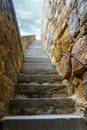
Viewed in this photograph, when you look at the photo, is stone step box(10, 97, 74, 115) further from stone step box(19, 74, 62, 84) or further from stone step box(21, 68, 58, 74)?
stone step box(21, 68, 58, 74)

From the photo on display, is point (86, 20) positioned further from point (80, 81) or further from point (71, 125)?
point (71, 125)

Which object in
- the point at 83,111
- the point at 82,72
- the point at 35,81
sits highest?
the point at 82,72

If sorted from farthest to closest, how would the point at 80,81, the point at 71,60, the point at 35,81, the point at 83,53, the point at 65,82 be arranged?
the point at 35,81 → the point at 65,82 → the point at 71,60 → the point at 80,81 → the point at 83,53

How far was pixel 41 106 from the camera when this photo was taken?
233cm

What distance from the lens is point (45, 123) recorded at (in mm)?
1939

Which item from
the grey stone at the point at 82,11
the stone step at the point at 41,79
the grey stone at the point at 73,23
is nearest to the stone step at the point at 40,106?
the stone step at the point at 41,79

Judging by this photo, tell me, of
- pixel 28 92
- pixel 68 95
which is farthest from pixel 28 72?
pixel 68 95

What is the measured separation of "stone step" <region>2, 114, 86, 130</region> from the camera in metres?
1.90

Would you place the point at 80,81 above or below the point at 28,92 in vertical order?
above

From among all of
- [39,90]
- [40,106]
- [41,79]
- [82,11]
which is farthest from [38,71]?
[82,11]

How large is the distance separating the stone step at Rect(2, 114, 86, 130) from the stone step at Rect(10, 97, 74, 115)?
313mm

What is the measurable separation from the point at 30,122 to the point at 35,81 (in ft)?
3.91

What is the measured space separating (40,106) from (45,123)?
408 millimetres

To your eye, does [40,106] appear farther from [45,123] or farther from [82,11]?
[82,11]
